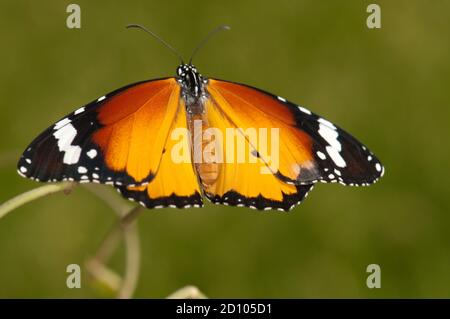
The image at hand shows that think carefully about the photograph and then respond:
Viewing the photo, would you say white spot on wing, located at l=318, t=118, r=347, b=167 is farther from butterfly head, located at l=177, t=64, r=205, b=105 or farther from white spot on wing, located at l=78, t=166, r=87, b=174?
white spot on wing, located at l=78, t=166, r=87, b=174

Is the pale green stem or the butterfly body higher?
the butterfly body

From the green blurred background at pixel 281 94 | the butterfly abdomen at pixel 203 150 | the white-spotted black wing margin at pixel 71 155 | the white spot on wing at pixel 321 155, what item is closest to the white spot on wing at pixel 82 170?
the white-spotted black wing margin at pixel 71 155

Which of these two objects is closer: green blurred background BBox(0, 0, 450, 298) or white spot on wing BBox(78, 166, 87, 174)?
white spot on wing BBox(78, 166, 87, 174)

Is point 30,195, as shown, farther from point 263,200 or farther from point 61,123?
point 263,200

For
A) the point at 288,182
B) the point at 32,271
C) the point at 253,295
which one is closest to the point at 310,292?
the point at 253,295

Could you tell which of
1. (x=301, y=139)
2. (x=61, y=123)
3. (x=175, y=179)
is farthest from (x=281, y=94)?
(x=61, y=123)

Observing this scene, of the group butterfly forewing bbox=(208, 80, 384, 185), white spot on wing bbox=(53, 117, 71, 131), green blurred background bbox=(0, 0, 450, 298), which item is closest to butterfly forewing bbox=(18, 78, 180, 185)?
white spot on wing bbox=(53, 117, 71, 131)

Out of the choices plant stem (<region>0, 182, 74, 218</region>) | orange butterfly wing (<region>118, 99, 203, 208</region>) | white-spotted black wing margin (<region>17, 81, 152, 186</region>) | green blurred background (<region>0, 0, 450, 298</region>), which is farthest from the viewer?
green blurred background (<region>0, 0, 450, 298</region>)

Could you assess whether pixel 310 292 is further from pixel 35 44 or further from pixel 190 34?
pixel 35 44

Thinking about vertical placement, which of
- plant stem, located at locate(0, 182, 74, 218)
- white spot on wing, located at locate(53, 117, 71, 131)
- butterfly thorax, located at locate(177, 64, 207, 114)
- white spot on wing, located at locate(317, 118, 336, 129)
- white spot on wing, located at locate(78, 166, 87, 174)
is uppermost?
butterfly thorax, located at locate(177, 64, 207, 114)
